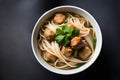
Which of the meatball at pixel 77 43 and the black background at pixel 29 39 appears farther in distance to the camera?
the black background at pixel 29 39

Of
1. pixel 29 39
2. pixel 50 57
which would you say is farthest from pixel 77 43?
pixel 29 39

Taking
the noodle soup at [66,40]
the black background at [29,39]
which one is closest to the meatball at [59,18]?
the noodle soup at [66,40]

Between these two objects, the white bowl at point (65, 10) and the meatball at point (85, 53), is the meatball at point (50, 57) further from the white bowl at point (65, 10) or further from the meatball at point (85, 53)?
the meatball at point (85, 53)

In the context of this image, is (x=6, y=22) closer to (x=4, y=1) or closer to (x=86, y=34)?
(x=4, y=1)

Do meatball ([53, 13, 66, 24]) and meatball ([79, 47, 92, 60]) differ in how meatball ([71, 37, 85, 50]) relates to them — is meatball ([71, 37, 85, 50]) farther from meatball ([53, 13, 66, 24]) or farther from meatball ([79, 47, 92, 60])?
meatball ([53, 13, 66, 24])

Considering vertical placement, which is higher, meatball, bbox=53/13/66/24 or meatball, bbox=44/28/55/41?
meatball, bbox=53/13/66/24

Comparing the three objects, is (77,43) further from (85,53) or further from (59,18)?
(59,18)

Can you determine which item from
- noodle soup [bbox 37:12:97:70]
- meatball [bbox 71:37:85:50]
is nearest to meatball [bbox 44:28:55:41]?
noodle soup [bbox 37:12:97:70]
